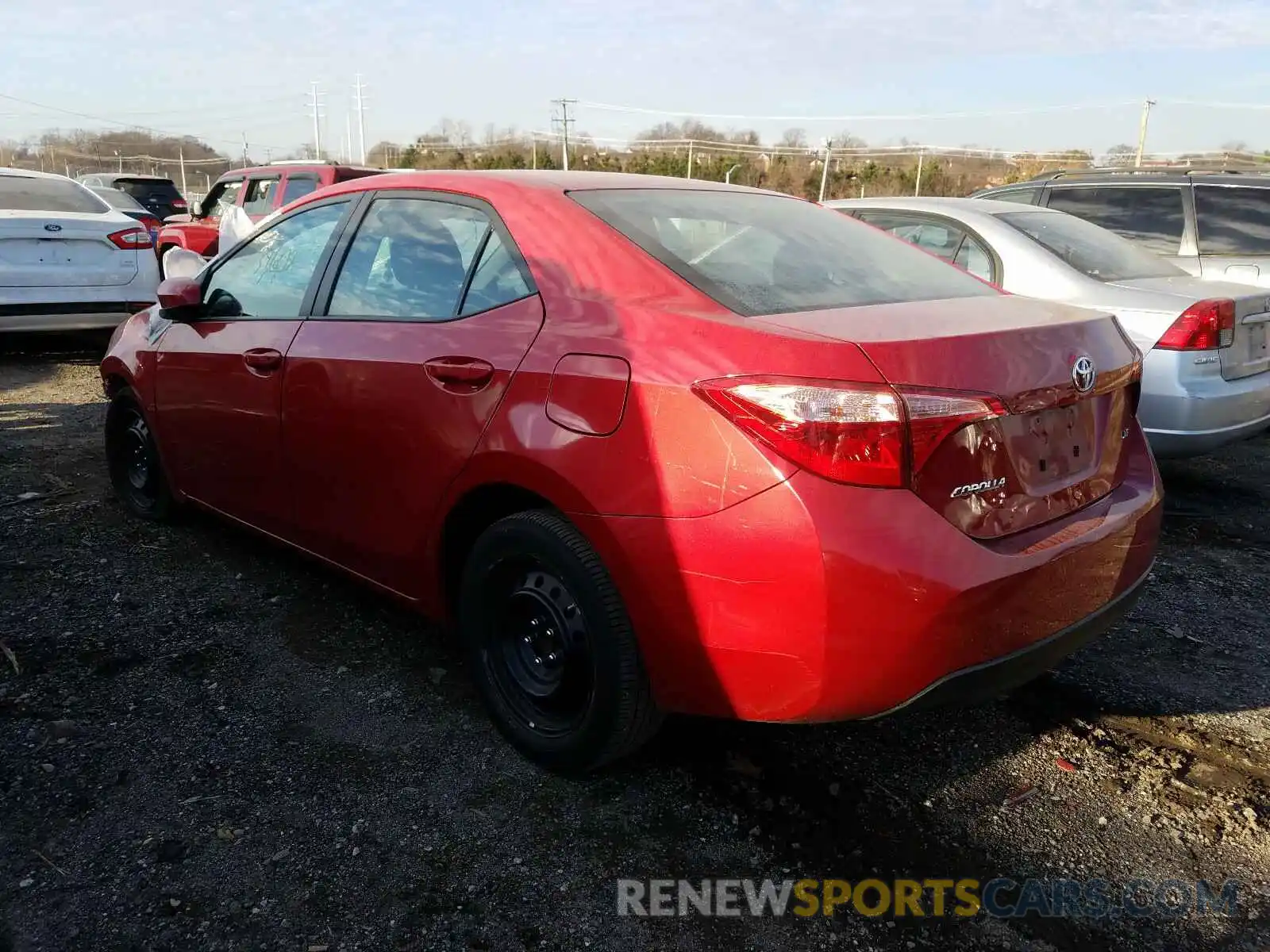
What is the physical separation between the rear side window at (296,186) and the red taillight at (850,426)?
996cm

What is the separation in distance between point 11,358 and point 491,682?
26.2 ft

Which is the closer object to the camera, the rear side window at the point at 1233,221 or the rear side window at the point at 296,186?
the rear side window at the point at 1233,221

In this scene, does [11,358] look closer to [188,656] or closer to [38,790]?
[188,656]

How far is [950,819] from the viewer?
236 cm

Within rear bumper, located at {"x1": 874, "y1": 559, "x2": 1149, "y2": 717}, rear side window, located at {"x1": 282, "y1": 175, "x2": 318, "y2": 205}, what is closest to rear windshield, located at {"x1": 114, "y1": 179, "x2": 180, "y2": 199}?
rear side window, located at {"x1": 282, "y1": 175, "x2": 318, "y2": 205}

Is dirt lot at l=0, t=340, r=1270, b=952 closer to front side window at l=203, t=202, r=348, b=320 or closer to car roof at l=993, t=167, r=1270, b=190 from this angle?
front side window at l=203, t=202, r=348, b=320

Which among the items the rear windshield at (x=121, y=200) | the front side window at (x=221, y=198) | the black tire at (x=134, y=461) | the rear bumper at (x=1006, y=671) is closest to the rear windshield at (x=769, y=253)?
the rear bumper at (x=1006, y=671)

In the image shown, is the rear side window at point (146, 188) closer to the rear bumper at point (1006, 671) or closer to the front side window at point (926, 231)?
the front side window at point (926, 231)

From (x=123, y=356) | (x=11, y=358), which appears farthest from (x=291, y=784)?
(x=11, y=358)

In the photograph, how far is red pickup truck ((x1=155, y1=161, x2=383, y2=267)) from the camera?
1054 cm

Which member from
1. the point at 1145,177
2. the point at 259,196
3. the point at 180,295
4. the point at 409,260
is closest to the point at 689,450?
the point at 409,260

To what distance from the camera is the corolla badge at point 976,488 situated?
196cm

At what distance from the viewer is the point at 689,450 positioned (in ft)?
6.51

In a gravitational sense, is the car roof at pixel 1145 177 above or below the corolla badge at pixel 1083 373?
above
